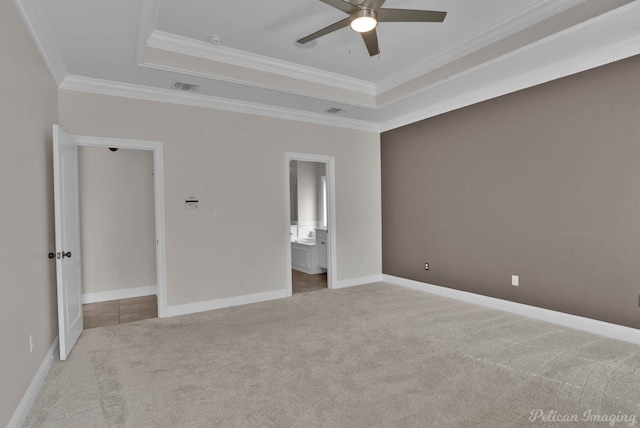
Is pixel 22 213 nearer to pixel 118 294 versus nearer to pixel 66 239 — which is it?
pixel 66 239

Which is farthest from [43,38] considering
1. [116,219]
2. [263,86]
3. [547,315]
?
[547,315]

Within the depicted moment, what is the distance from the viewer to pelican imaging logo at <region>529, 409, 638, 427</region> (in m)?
2.06

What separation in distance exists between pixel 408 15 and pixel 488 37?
1.55 metres

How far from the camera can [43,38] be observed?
9.39 feet

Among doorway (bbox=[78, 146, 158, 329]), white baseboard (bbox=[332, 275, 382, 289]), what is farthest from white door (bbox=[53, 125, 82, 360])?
white baseboard (bbox=[332, 275, 382, 289])

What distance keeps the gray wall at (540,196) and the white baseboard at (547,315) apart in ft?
0.22

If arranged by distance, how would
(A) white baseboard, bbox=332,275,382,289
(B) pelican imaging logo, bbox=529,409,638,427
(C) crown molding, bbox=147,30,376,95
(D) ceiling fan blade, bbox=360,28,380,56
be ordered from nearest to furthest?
(B) pelican imaging logo, bbox=529,409,638,427
(D) ceiling fan blade, bbox=360,28,380,56
(C) crown molding, bbox=147,30,376,95
(A) white baseboard, bbox=332,275,382,289

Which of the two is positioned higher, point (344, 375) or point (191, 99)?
point (191, 99)

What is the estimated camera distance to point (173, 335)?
3648mm

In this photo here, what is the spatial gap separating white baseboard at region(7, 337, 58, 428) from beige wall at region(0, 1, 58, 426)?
52 millimetres

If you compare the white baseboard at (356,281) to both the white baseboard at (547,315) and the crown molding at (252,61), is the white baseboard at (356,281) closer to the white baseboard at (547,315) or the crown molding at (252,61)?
the white baseboard at (547,315)

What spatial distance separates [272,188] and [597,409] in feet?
13.4

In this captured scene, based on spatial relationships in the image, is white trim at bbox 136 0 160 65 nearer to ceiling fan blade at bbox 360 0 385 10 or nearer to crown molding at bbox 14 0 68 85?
crown molding at bbox 14 0 68 85

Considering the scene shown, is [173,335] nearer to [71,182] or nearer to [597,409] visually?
[71,182]
